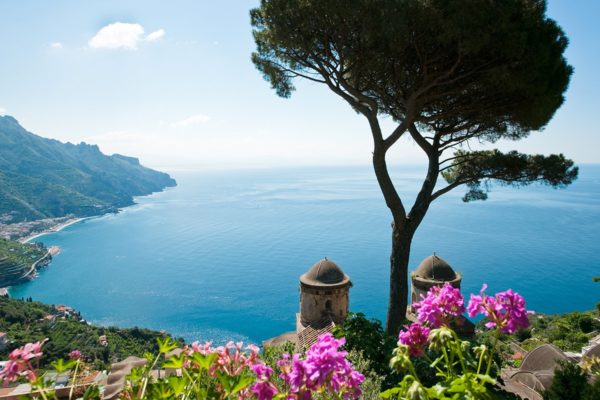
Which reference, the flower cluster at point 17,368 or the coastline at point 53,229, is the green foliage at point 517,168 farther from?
the coastline at point 53,229

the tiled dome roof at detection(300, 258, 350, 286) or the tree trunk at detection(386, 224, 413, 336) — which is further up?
the tree trunk at detection(386, 224, 413, 336)

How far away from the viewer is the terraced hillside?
61.6 meters

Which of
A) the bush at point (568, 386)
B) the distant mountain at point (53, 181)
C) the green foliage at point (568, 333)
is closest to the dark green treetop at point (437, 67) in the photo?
the bush at point (568, 386)

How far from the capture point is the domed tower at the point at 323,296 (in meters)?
14.2

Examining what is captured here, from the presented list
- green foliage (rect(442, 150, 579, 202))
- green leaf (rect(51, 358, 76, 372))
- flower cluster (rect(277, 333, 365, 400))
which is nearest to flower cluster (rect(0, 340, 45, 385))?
green leaf (rect(51, 358, 76, 372))

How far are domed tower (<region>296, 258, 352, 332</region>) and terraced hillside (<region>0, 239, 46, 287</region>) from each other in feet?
223

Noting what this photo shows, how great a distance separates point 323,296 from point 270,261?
4757 centimetres

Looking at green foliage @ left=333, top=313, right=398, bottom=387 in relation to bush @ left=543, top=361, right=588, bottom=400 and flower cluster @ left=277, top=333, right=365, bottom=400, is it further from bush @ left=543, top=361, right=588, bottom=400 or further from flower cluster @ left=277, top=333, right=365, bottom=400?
flower cluster @ left=277, top=333, right=365, bottom=400

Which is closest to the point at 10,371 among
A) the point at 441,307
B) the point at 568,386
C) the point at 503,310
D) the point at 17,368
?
the point at 17,368

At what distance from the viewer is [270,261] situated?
200 ft

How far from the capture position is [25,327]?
39344 mm

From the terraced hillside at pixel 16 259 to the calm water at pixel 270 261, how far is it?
3.23 metres

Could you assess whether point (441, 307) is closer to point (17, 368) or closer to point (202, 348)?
point (202, 348)

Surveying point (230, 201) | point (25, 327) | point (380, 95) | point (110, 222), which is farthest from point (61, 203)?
point (380, 95)
